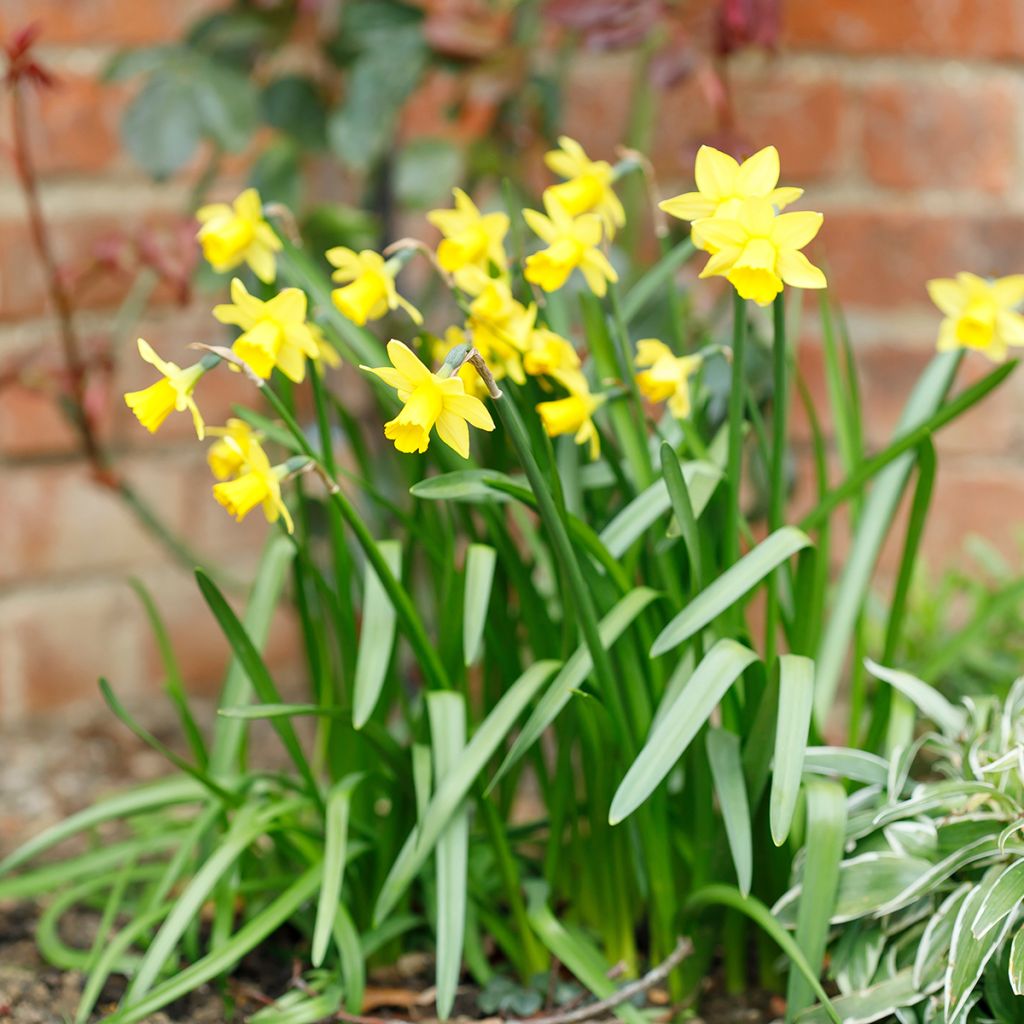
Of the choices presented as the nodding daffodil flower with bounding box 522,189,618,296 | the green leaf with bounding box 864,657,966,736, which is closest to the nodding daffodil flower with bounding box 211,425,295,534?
the nodding daffodil flower with bounding box 522,189,618,296

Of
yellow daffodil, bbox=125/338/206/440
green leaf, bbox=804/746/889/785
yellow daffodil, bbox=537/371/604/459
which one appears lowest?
green leaf, bbox=804/746/889/785

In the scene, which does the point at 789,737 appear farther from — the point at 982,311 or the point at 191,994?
the point at 191,994

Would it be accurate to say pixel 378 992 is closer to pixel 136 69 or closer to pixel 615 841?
pixel 615 841

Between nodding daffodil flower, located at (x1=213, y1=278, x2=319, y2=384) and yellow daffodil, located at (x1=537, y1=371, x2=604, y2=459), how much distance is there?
0.16 meters

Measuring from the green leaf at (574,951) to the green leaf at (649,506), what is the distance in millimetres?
260

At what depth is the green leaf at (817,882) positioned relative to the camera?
0.79 meters

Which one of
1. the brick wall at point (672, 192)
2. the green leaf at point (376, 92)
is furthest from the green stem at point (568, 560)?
the brick wall at point (672, 192)

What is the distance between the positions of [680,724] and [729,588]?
99mm

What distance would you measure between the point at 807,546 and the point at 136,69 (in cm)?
83

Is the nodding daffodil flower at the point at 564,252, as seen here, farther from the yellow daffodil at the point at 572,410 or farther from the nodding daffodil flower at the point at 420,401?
the nodding daffodil flower at the point at 420,401

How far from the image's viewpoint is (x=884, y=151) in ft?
4.81

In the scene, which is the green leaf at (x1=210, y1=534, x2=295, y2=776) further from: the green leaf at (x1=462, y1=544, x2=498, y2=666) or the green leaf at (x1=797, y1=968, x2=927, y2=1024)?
the green leaf at (x1=797, y1=968, x2=927, y2=1024)

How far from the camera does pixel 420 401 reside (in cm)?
69

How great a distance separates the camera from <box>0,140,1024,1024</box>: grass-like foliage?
2.61 feet
